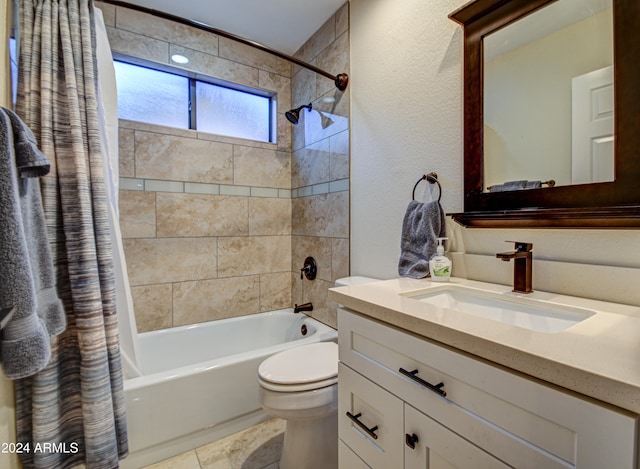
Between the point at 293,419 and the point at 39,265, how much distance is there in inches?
42.7

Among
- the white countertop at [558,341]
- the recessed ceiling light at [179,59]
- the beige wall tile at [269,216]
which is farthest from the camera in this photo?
the beige wall tile at [269,216]

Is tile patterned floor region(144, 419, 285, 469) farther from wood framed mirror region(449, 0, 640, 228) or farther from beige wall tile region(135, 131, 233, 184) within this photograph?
beige wall tile region(135, 131, 233, 184)

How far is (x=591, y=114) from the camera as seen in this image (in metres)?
0.90

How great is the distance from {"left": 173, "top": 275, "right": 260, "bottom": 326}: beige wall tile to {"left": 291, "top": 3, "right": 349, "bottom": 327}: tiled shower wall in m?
0.38

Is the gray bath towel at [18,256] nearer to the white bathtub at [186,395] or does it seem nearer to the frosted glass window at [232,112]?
the white bathtub at [186,395]

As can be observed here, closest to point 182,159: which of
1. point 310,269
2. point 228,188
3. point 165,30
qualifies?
point 228,188

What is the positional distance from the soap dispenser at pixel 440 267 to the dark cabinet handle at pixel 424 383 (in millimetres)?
504

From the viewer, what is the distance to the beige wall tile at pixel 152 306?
1989 mm

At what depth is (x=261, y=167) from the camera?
2.42 m

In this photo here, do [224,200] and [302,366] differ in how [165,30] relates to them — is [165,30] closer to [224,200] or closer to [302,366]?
[224,200]

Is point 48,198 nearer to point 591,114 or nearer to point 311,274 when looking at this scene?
point 311,274

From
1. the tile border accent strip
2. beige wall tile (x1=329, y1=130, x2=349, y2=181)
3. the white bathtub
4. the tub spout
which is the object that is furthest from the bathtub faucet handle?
beige wall tile (x1=329, y1=130, x2=349, y2=181)

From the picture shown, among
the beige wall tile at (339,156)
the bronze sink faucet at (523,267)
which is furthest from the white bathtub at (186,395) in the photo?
the bronze sink faucet at (523,267)

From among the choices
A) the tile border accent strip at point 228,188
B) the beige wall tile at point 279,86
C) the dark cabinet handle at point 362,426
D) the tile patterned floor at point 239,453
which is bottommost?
the tile patterned floor at point 239,453
